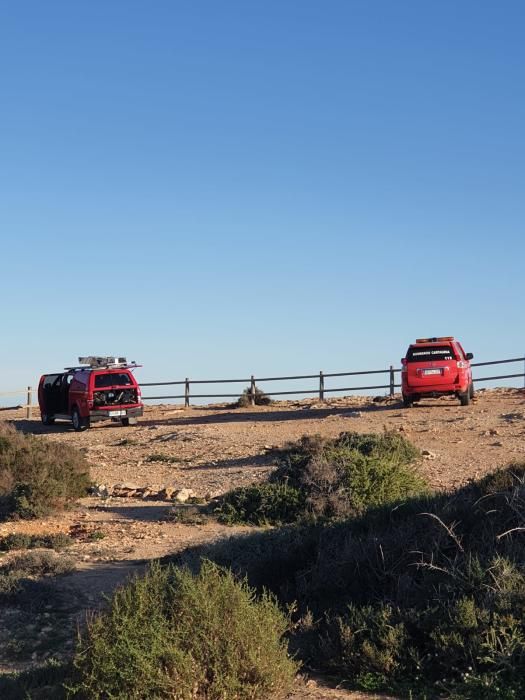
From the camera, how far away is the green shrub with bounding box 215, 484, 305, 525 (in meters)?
14.1

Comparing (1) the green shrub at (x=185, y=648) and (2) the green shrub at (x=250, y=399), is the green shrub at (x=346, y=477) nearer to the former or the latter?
(1) the green shrub at (x=185, y=648)

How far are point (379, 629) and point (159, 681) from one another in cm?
169

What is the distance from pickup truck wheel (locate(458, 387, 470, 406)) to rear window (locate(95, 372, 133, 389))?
10363 millimetres

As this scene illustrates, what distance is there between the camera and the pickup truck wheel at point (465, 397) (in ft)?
88.0

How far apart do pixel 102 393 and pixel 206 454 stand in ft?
27.2

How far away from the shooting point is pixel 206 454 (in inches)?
863

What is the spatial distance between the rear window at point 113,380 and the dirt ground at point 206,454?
143 centimetres

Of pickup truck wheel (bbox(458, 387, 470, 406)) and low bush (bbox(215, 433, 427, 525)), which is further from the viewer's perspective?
pickup truck wheel (bbox(458, 387, 470, 406))

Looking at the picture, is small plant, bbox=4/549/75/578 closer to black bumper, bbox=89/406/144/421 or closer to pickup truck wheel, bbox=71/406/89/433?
black bumper, bbox=89/406/144/421

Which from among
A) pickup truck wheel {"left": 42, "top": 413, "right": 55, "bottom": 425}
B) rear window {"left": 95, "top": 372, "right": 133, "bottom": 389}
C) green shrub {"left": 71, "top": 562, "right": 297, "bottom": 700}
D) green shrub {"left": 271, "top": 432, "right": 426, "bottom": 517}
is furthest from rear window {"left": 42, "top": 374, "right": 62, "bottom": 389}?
green shrub {"left": 71, "top": 562, "right": 297, "bottom": 700}

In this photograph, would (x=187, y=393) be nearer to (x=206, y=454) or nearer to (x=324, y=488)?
(x=206, y=454)

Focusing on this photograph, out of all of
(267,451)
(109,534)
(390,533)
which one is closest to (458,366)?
(267,451)

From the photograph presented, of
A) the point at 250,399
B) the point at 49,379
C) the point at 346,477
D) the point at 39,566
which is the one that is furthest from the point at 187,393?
the point at 39,566

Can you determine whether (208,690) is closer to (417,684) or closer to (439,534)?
(417,684)
